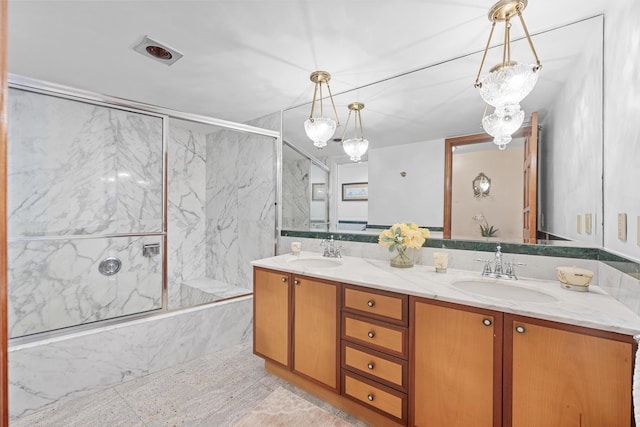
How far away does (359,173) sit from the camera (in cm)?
214

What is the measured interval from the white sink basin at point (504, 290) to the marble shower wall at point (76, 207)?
2.65 m

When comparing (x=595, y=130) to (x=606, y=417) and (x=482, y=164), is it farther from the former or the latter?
(x=606, y=417)

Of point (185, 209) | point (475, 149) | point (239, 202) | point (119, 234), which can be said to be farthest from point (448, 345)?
point (185, 209)

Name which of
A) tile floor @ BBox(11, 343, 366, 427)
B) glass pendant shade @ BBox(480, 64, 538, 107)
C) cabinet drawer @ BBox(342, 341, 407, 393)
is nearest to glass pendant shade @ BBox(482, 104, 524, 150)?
glass pendant shade @ BBox(480, 64, 538, 107)

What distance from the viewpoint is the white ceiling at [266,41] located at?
4.47ft

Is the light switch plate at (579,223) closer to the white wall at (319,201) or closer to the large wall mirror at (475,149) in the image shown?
the large wall mirror at (475,149)

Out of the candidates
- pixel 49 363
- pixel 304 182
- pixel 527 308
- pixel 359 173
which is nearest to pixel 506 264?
pixel 527 308

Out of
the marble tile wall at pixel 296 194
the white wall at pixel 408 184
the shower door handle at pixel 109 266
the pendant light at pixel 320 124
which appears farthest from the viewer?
the shower door handle at pixel 109 266

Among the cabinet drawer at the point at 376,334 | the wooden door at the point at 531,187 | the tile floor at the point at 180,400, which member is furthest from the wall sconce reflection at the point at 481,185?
the tile floor at the point at 180,400

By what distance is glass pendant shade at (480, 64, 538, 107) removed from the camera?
1.21 metres

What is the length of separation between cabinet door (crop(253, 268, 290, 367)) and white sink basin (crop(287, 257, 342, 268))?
0.78ft

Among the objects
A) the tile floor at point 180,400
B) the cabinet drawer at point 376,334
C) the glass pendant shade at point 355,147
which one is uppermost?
the glass pendant shade at point 355,147

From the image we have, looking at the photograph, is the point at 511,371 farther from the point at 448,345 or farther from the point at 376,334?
the point at 376,334

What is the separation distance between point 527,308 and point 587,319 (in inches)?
6.5
